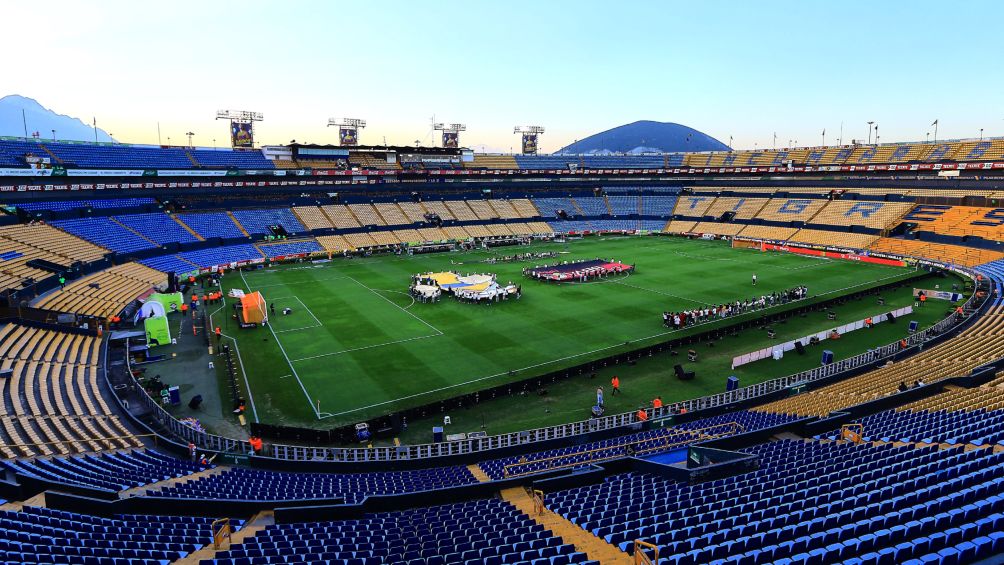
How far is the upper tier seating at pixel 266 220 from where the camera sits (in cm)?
7150

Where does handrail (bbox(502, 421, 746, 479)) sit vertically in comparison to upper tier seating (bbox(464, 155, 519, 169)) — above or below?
below

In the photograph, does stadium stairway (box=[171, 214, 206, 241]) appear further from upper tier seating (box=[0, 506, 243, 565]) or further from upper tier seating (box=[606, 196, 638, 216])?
upper tier seating (box=[606, 196, 638, 216])

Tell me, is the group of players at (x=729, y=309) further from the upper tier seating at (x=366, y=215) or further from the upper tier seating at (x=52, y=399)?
the upper tier seating at (x=366, y=215)

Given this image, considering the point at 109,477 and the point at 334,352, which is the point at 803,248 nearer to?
the point at 334,352

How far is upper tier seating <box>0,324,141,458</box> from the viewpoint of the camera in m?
18.2

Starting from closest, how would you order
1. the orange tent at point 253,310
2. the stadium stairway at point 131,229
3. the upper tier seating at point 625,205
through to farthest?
the orange tent at point 253,310, the stadium stairway at point 131,229, the upper tier seating at point 625,205

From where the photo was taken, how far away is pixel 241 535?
491 inches

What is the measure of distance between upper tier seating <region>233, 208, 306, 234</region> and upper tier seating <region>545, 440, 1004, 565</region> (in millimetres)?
66169

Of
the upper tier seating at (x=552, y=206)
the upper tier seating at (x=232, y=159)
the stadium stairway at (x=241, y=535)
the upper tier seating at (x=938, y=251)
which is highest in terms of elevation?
the upper tier seating at (x=232, y=159)

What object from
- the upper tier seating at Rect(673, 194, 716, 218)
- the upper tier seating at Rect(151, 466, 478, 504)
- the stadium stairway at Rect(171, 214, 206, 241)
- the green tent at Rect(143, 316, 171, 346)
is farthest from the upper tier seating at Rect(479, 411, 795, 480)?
the upper tier seating at Rect(673, 194, 716, 218)

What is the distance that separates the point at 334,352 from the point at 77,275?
2507cm

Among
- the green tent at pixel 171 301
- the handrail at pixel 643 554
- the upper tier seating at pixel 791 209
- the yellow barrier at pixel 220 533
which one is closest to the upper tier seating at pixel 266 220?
the green tent at pixel 171 301

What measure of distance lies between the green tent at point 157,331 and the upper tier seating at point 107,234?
24826 millimetres

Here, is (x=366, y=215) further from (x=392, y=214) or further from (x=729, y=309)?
(x=729, y=309)
